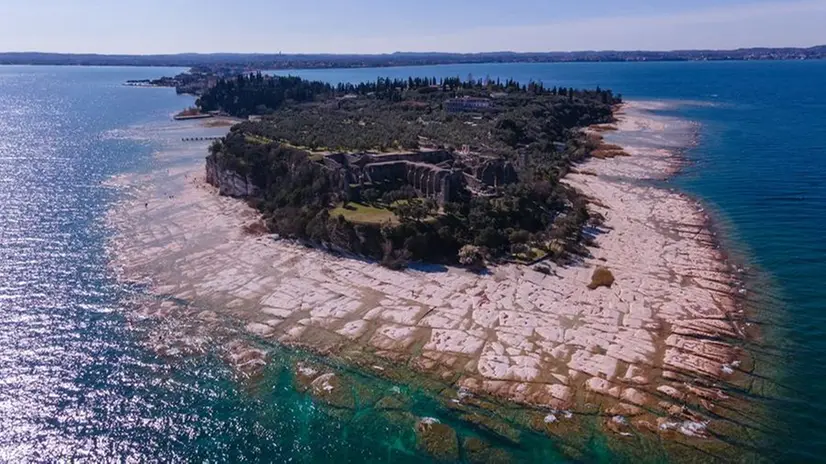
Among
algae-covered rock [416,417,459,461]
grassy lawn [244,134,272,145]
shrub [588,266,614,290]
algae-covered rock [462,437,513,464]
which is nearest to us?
algae-covered rock [462,437,513,464]

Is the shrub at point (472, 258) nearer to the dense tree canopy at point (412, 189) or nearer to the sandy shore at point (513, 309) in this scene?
the dense tree canopy at point (412, 189)

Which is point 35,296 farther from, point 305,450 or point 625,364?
point 625,364

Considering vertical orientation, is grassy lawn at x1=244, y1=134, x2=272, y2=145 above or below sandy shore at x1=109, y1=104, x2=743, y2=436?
above

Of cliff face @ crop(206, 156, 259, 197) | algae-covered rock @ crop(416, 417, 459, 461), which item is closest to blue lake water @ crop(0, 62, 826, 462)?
algae-covered rock @ crop(416, 417, 459, 461)

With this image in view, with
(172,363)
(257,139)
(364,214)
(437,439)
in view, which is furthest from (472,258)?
(257,139)

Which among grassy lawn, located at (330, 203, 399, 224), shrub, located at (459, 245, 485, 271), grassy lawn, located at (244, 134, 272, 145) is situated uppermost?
grassy lawn, located at (244, 134, 272, 145)

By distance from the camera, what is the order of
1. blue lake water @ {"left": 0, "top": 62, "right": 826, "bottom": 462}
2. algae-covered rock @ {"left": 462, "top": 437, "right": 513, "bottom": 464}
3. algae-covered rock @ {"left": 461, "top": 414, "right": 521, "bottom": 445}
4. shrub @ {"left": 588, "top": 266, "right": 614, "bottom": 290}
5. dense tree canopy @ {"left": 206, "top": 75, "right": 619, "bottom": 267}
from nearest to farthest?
algae-covered rock @ {"left": 462, "top": 437, "right": 513, "bottom": 464} < blue lake water @ {"left": 0, "top": 62, "right": 826, "bottom": 462} < algae-covered rock @ {"left": 461, "top": 414, "right": 521, "bottom": 445} < shrub @ {"left": 588, "top": 266, "right": 614, "bottom": 290} < dense tree canopy @ {"left": 206, "top": 75, "right": 619, "bottom": 267}

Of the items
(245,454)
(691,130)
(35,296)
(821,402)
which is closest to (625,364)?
(821,402)

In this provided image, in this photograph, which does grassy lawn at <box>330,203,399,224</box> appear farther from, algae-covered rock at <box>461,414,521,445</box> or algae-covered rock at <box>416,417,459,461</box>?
algae-covered rock at <box>416,417,459,461</box>
